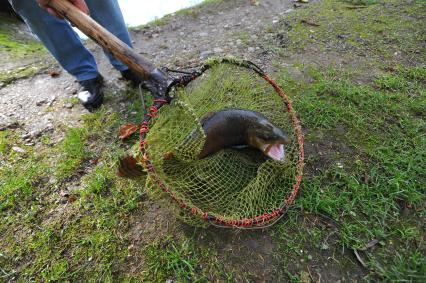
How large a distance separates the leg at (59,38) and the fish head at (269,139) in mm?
2164

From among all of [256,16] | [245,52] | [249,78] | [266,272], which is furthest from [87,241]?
[256,16]

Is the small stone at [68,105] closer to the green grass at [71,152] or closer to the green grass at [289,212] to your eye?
the green grass at [289,212]

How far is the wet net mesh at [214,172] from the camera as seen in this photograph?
1.80 m

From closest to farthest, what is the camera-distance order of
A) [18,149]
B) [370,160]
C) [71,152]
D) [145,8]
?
[370,160]
[71,152]
[18,149]
[145,8]

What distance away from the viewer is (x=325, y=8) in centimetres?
495

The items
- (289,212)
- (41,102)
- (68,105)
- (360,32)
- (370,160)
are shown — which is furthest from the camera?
(360,32)

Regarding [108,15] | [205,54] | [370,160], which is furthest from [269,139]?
[205,54]

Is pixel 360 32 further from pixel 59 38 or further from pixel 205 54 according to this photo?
pixel 59 38

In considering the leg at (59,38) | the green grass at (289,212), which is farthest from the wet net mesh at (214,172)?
the leg at (59,38)

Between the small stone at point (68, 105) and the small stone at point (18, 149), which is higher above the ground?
the small stone at point (68, 105)

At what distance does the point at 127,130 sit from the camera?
2.93 metres

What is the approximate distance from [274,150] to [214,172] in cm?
50

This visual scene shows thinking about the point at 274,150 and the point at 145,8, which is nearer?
the point at 274,150

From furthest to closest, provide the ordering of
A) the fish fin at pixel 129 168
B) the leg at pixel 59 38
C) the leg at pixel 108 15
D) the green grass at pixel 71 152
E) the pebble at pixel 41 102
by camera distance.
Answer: the pebble at pixel 41 102
the leg at pixel 108 15
the leg at pixel 59 38
the green grass at pixel 71 152
the fish fin at pixel 129 168
